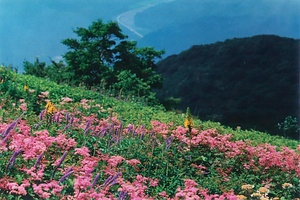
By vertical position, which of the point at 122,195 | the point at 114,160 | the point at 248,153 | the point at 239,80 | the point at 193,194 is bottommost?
the point at 122,195

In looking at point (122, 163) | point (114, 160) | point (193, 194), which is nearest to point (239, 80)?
point (122, 163)

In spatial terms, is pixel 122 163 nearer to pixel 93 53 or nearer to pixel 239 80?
pixel 93 53

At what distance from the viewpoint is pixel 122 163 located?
546 cm

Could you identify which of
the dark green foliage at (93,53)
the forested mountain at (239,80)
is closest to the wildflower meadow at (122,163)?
the dark green foliage at (93,53)

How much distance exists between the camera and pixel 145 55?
59.0ft

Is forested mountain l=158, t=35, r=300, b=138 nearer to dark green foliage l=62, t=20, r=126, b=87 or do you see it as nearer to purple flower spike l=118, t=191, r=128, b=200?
dark green foliage l=62, t=20, r=126, b=87

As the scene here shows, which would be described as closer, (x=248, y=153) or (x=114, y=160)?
(x=114, y=160)

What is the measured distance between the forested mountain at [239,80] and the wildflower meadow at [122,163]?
39.9 feet

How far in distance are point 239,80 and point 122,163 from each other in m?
17.9

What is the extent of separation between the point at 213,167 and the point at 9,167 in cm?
278

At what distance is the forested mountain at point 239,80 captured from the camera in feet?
66.9

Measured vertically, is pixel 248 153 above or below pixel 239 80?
below

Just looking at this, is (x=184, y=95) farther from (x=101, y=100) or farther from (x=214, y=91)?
(x=101, y=100)

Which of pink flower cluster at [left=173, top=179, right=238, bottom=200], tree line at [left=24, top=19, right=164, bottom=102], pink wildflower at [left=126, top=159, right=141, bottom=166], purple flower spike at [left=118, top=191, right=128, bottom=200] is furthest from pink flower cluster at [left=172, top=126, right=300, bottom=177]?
tree line at [left=24, top=19, right=164, bottom=102]
